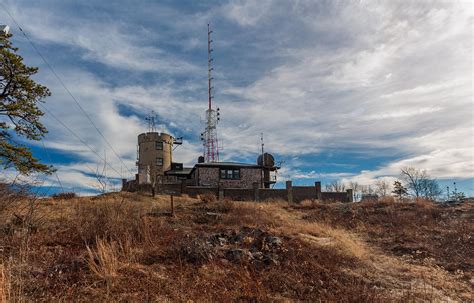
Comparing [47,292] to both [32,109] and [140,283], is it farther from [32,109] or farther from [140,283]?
[32,109]

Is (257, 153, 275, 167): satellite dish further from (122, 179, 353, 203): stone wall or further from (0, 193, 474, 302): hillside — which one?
(0, 193, 474, 302): hillside

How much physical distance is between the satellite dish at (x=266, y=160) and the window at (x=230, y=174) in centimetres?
337

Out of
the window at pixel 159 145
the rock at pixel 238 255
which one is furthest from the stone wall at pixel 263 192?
the rock at pixel 238 255

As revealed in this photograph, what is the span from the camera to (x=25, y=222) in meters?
6.34

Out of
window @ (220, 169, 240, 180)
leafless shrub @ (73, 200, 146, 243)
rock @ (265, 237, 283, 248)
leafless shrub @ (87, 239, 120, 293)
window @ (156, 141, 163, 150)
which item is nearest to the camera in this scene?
leafless shrub @ (87, 239, 120, 293)

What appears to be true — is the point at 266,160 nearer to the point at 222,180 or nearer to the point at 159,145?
the point at 222,180

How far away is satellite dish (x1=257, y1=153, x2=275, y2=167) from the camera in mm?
36188

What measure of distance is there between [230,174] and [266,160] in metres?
5.03

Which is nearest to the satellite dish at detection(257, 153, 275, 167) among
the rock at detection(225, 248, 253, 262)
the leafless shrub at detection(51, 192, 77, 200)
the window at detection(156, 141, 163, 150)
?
the window at detection(156, 141, 163, 150)

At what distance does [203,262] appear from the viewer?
662cm

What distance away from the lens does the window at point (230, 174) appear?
33.9 metres

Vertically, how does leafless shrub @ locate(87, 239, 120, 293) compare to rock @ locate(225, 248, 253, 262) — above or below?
above

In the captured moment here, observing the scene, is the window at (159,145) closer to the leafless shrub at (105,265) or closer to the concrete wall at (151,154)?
the concrete wall at (151,154)

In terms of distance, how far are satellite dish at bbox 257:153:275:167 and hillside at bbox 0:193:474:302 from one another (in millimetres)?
24839
